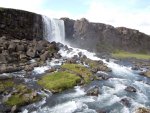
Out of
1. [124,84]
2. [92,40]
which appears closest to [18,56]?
[124,84]

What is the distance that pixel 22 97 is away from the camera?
1476 inches

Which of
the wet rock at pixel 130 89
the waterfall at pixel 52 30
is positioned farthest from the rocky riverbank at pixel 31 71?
the waterfall at pixel 52 30

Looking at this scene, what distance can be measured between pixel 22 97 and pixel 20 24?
5447cm

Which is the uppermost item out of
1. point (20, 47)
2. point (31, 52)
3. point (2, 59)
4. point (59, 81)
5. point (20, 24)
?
point (20, 24)

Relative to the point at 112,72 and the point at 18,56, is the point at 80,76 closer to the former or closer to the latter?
the point at 112,72

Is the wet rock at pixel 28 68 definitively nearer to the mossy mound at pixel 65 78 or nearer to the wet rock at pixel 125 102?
the mossy mound at pixel 65 78

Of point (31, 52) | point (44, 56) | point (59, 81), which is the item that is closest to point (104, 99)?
point (59, 81)

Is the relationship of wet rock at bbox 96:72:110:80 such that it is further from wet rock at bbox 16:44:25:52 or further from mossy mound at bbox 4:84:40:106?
wet rock at bbox 16:44:25:52

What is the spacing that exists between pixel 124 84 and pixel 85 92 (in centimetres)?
1047

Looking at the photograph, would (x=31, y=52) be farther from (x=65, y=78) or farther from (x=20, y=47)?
(x=65, y=78)

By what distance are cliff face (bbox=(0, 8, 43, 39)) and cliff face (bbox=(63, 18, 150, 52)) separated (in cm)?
2603

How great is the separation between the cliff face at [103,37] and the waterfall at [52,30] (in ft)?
39.9

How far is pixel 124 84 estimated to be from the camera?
160 feet

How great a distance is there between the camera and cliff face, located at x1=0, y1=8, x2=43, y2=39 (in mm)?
81438
